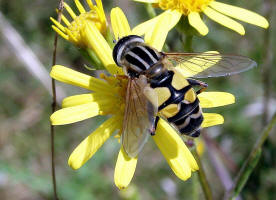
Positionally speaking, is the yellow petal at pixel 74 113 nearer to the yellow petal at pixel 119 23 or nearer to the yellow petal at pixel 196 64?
the yellow petal at pixel 119 23

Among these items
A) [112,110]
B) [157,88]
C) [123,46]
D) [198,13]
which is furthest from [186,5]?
[112,110]

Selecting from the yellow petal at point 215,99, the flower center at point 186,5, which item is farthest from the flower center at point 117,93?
the flower center at point 186,5

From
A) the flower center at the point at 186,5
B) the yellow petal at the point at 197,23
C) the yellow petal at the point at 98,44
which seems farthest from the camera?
the flower center at the point at 186,5

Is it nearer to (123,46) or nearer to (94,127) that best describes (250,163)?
(123,46)

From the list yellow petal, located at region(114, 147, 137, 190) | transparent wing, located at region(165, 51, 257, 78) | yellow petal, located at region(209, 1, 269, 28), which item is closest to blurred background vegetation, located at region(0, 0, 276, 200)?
yellow petal, located at region(209, 1, 269, 28)

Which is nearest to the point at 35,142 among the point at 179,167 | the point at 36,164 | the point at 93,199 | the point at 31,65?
the point at 36,164

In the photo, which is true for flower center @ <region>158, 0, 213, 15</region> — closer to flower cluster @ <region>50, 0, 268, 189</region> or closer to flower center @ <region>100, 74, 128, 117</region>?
flower cluster @ <region>50, 0, 268, 189</region>
